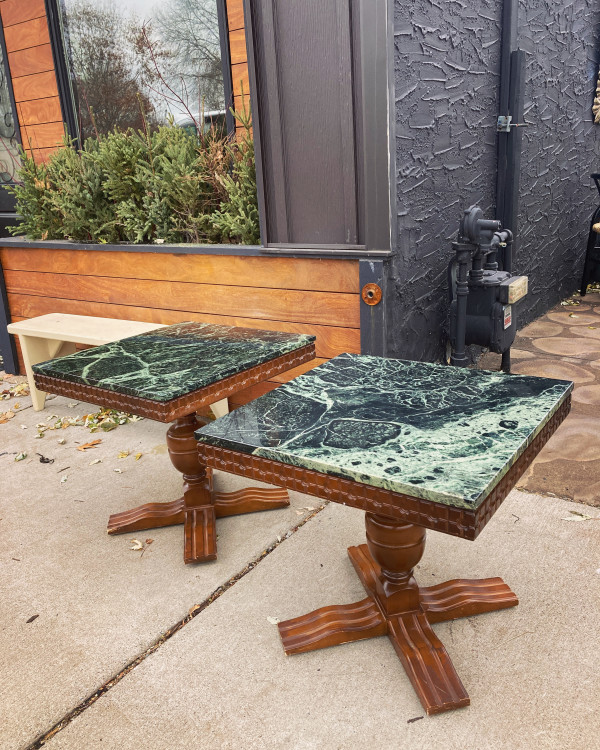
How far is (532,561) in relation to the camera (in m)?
2.43

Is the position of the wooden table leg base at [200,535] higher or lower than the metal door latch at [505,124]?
lower

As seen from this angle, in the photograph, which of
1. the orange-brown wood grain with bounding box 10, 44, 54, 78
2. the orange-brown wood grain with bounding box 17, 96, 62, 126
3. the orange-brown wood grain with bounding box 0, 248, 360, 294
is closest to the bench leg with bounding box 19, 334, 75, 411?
the orange-brown wood grain with bounding box 0, 248, 360, 294

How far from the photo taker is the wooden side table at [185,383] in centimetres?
232

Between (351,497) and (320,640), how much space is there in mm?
732

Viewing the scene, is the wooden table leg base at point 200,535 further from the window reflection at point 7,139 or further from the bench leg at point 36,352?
the window reflection at point 7,139

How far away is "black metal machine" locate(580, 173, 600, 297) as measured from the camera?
6.41 meters

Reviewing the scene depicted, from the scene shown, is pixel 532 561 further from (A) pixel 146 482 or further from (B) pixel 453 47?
(B) pixel 453 47

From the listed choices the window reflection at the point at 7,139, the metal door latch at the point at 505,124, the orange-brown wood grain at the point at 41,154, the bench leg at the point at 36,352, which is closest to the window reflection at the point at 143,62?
the orange-brown wood grain at the point at 41,154

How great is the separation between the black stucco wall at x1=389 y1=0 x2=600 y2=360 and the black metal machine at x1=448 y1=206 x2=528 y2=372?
0.40 ft

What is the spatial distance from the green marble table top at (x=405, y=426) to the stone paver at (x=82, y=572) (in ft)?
2.87

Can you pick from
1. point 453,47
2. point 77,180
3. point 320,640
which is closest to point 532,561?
point 320,640

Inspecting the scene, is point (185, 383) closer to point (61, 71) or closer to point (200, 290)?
point (200, 290)

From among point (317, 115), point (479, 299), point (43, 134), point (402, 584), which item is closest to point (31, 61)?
point (43, 134)

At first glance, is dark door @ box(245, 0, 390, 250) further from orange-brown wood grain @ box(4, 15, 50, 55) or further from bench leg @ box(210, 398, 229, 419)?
orange-brown wood grain @ box(4, 15, 50, 55)
